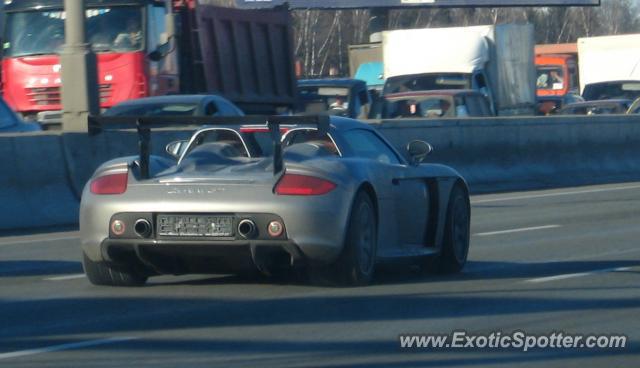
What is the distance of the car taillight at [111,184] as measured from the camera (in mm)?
9508

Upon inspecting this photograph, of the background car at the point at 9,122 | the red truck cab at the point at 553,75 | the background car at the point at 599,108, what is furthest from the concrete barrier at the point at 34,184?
the red truck cab at the point at 553,75

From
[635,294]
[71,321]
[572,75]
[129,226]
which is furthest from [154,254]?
[572,75]

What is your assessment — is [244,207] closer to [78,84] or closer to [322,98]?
[78,84]

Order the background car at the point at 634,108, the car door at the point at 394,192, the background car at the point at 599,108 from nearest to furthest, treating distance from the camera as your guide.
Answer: the car door at the point at 394,192
the background car at the point at 634,108
the background car at the point at 599,108

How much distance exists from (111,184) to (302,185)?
135 centimetres

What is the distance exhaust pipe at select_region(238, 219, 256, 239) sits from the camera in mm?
9188

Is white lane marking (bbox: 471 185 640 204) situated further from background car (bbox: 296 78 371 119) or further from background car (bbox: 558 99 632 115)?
background car (bbox: 558 99 632 115)

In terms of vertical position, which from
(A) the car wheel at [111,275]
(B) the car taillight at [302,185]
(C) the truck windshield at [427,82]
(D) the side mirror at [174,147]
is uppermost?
(C) the truck windshield at [427,82]

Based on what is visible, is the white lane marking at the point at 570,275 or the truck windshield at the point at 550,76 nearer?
the white lane marking at the point at 570,275

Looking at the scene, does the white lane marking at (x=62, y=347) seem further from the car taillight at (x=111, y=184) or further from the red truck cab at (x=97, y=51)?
the red truck cab at (x=97, y=51)

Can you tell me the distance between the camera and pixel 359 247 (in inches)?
378

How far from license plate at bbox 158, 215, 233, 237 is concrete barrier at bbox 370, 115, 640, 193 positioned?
12.1m

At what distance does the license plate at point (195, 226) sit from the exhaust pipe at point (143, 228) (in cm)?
8

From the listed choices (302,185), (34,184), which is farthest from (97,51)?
(302,185)
